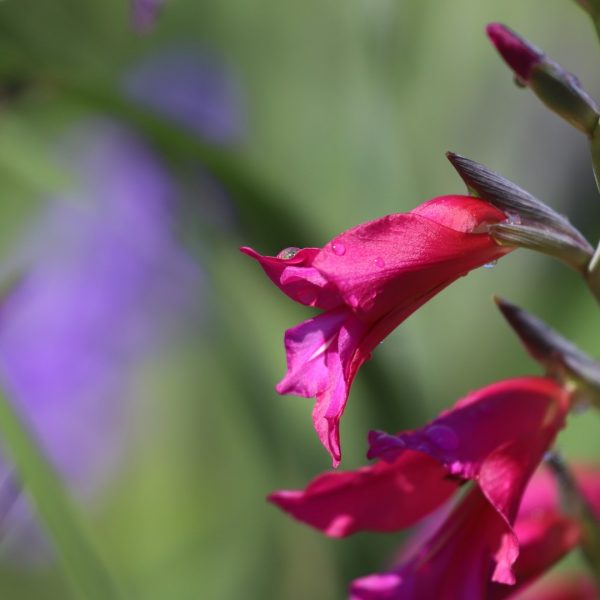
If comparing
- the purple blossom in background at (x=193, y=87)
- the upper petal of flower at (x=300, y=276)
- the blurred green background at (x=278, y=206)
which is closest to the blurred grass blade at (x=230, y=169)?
the blurred green background at (x=278, y=206)

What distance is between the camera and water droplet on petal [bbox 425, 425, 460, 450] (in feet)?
1.63

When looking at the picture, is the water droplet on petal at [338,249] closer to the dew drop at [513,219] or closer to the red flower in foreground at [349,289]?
the red flower in foreground at [349,289]

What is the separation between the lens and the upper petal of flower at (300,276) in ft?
1.44

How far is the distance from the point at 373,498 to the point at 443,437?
74mm

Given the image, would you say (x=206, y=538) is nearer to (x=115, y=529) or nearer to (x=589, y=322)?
(x=115, y=529)

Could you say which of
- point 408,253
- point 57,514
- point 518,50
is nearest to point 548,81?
point 518,50

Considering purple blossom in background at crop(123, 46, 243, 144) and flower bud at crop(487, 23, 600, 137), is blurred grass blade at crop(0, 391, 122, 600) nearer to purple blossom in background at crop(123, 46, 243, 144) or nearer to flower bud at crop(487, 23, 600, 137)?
flower bud at crop(487, 23, 600, 137)

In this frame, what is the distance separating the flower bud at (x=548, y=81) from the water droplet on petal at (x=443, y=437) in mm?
177

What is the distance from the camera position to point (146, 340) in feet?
6.72

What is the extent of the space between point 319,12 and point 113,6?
451 mm

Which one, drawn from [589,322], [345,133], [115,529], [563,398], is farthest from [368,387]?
[115,529]

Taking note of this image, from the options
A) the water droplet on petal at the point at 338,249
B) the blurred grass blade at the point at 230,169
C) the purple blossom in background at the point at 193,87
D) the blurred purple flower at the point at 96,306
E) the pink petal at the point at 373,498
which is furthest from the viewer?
the purple blossom in background at the point at 193,87

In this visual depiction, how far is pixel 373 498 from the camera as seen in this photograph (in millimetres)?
554

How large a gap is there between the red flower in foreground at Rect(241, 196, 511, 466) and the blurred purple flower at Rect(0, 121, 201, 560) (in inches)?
40.3
